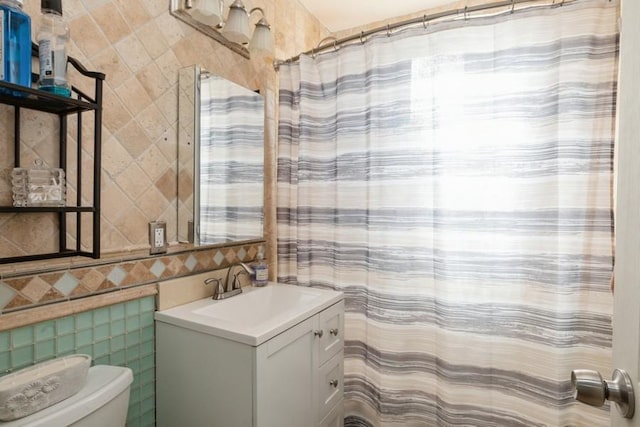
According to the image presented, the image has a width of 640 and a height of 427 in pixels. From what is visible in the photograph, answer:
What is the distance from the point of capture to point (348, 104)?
1.75 m

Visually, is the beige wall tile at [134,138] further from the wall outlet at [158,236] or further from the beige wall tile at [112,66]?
the wall outlet at [158,236]

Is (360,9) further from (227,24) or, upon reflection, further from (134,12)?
(134,12)

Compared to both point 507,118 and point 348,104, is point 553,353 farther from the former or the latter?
point 348,104

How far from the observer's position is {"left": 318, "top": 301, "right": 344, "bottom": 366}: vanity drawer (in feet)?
4.71

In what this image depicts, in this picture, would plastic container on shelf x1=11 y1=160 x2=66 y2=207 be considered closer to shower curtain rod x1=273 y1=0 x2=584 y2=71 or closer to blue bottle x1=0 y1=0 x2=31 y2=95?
blue bottle x1=0 y1=0 x2=31 y2=95

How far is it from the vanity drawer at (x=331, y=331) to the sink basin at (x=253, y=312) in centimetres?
4

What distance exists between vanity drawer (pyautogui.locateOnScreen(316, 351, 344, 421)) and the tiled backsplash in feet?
2.17

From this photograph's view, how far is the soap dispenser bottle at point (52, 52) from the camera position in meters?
0.87

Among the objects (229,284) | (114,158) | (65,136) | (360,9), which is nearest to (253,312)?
(229,284)

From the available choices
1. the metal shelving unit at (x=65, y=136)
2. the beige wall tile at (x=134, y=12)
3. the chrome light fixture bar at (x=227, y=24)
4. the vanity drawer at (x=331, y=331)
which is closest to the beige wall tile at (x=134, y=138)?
the metal shelving unit at (x=65, y=136)

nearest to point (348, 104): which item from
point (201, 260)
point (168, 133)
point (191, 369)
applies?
point (168, 133)

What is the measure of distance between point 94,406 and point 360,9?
252 centimetres

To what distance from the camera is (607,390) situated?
56cm

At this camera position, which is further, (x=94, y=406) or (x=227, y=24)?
(x=227, y=24)
